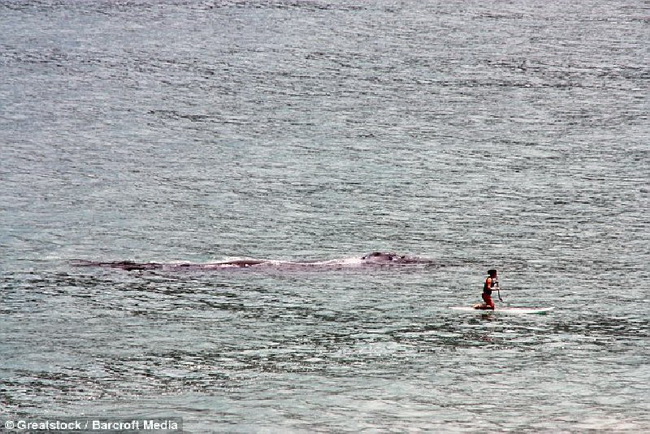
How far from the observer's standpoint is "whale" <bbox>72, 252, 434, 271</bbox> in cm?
6162

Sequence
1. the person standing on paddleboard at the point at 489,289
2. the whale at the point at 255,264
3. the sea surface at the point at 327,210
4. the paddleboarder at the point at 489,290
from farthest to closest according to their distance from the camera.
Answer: the whale at the point at 255,264 < the paddleboarder at the point at 489,290 < the person standing on paddleboard at the point at 489,289 < the sea surface at the point at 327,210

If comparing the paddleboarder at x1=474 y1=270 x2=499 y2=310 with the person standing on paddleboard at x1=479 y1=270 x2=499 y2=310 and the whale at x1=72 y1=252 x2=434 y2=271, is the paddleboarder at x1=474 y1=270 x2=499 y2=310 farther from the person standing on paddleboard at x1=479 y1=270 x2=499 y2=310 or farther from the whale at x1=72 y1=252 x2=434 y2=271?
the whale at x1=72 y1=252 x2=434 y2=271

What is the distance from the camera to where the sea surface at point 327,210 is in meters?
44.9

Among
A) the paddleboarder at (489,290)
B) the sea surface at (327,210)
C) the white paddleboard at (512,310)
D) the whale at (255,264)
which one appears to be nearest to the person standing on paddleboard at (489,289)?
the paddleboarder at (489,290)

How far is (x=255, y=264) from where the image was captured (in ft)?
204

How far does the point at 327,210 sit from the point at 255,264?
1031cm

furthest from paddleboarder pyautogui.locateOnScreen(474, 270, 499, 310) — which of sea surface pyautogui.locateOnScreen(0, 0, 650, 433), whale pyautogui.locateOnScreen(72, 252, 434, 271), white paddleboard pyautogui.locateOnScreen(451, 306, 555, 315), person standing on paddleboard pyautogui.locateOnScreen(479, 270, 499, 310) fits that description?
whale pyautogui.locateOnScreen(72, 252, 434, 271)

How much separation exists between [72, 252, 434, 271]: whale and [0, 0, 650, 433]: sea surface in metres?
0.66

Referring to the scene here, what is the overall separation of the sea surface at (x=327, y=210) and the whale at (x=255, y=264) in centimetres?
66

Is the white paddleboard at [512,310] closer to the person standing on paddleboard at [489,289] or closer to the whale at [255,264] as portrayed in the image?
the person standing on paddleboard at [489,289]

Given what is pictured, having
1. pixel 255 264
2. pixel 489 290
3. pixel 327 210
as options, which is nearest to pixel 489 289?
pixel 489 290

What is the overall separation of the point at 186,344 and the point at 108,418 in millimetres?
9276

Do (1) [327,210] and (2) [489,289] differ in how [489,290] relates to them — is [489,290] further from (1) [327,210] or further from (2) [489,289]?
(1) [327,210]

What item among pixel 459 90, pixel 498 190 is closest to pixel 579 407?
pixel 498 190
